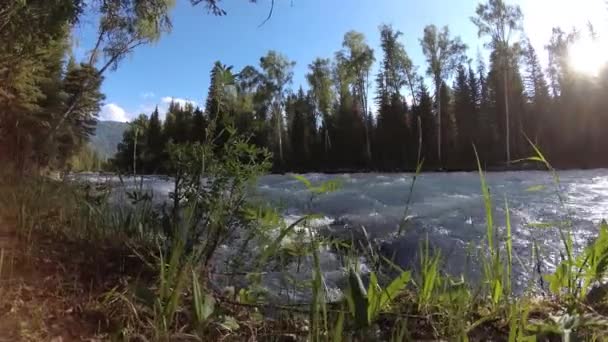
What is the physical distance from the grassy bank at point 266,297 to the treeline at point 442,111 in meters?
23.4

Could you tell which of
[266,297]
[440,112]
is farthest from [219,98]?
[440,112]

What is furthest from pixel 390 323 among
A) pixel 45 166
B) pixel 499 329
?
pixel 45 166

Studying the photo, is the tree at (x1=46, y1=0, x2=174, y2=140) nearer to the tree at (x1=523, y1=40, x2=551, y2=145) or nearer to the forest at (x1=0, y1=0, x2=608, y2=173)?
Result: the forest at (x1=0, y1=0, x2=608, y2=173)

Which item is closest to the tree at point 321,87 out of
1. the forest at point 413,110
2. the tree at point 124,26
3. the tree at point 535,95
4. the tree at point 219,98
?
the forest at point 413,110

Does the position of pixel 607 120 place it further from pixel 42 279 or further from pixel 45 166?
pixel 42 279

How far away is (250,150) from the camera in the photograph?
173 cm

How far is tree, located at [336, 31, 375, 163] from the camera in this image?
3800cm

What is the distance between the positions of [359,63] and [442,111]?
8.80 meters

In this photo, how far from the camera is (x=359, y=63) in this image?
3862 cm

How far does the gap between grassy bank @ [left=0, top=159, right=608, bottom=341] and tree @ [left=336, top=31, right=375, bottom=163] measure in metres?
34.7

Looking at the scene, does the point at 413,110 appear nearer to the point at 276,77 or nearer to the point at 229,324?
the point at 276,77

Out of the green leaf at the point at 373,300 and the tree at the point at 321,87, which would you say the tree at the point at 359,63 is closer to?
the tree at the point at 321,87

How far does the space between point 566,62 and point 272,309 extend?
37.7 metres

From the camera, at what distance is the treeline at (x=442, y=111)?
1116 inches
